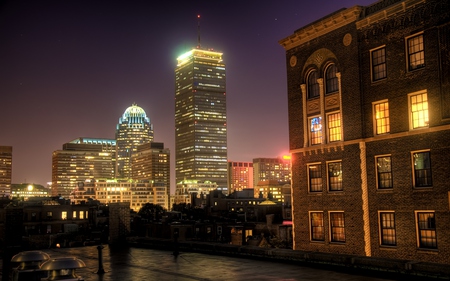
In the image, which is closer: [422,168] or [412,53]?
[422,168]

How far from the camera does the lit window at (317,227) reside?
1232 inches

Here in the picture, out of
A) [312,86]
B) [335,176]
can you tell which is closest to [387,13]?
[312,86]

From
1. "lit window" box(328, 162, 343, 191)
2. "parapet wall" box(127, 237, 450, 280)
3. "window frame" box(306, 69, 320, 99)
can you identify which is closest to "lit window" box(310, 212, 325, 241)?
"lit window" box(328, 162, 343, 191)

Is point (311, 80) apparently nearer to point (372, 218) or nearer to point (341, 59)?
point (341, 59)

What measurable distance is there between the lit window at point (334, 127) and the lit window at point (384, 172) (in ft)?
11.0

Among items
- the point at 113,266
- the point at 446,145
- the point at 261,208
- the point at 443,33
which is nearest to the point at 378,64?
the point at 443,33

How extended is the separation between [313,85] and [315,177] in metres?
6.09

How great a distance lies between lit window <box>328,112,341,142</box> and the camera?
3060 cm

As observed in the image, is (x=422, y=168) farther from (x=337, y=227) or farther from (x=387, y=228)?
(x=337, y=227)

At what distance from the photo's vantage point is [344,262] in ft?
72.0

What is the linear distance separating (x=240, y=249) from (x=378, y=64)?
13.2 metres

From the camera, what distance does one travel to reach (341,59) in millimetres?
30359

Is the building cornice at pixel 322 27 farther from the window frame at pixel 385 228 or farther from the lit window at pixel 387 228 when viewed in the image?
the lit window at pixel 387 228

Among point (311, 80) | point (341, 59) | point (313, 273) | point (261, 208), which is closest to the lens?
point (313, 273)
